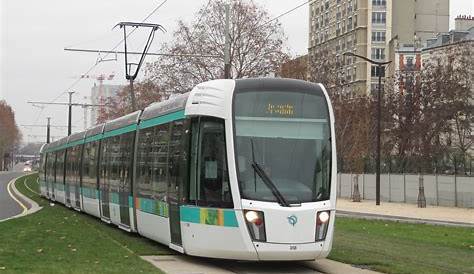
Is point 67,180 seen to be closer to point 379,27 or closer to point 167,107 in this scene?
point 167,107

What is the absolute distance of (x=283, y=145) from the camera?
39.0ft

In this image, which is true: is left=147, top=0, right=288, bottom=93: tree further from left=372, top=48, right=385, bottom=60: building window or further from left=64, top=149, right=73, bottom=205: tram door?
left=372, top=48, right=385, bottom=60: building window

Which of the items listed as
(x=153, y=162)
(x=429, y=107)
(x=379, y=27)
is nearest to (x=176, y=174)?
(x=153, y=162)

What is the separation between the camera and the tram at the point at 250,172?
11.3m

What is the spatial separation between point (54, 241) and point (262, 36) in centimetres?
4131

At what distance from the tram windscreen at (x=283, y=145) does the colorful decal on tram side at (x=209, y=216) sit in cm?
42

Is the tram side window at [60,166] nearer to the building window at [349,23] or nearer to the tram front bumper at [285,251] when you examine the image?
the tram front bumper at [285,251]

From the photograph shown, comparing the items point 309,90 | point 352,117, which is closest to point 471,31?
point 352,117

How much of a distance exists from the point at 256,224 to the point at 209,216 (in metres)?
0.92

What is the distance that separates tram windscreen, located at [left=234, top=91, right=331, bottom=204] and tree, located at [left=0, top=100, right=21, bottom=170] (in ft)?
417

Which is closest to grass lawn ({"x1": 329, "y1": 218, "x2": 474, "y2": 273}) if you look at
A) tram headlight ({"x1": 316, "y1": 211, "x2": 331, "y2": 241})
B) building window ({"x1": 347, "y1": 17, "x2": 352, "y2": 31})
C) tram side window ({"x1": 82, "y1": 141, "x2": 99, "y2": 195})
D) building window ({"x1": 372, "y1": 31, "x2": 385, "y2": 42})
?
tram headlight ({"x1": 316, "y1": 211, "x2": 331, "y2": 241})

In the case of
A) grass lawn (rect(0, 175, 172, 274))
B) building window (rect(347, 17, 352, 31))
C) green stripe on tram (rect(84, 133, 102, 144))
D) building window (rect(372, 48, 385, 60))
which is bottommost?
grass lawn (rect(0, 175, 172, 274))

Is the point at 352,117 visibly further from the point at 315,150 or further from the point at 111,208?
the point at 315,150

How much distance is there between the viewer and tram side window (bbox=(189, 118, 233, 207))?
11711 mm
